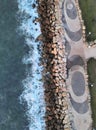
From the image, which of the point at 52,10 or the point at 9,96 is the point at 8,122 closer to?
the point at 9,96

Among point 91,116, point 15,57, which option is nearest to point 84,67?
point 91,116

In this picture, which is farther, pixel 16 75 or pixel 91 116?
pixel 16 75

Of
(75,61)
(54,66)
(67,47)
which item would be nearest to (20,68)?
(54,66)

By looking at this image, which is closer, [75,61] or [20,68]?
[75,61]

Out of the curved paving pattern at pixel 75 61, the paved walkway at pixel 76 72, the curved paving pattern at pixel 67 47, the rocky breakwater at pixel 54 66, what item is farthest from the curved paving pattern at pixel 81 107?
the curved paving pattern at pixel 67 47

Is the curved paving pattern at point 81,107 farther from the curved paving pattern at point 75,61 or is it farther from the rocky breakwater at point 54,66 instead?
the curved paving pattern at point 75,61

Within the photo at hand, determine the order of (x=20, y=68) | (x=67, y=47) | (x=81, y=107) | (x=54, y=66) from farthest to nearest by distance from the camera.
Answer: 1. (x=20, y=68)
2. (x=54, y=66)
3. (x=67, y=47)
4. (x=81, y=107)

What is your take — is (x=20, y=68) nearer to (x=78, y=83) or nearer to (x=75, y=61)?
(x=75, y=61)

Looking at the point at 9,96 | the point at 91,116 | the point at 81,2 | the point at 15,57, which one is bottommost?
the point at 91,116
